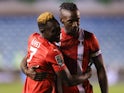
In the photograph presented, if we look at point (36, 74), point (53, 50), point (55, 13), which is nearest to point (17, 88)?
point (55, 13)

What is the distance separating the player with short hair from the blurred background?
1097cm

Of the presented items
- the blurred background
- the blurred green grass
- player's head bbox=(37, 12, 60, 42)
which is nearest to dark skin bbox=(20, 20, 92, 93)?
player's head bbox=(37, 12, 60, 42)

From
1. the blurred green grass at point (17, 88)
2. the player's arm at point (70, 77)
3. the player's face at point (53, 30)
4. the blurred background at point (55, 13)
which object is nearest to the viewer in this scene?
the player's face at point (53, 30)

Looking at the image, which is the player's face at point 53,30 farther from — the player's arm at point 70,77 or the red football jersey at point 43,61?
the player's arm at point 70,77

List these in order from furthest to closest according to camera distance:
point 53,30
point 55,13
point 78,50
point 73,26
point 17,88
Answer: point 55,13, point 17,88, point 78,50, point 73,26, point 53,30

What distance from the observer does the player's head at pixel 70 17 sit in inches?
206

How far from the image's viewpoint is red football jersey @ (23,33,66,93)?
5.14 m

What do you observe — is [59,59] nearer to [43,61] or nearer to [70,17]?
[43,61]

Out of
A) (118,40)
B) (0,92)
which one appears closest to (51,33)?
(0,92)

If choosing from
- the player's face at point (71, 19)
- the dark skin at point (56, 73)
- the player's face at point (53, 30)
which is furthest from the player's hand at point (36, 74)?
the player's face at point (71, 19)

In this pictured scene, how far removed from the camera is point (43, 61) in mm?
5176

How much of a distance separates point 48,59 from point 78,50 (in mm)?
431

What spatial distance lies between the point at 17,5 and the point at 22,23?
1.77 ft

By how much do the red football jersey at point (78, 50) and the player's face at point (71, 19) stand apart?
155mm
